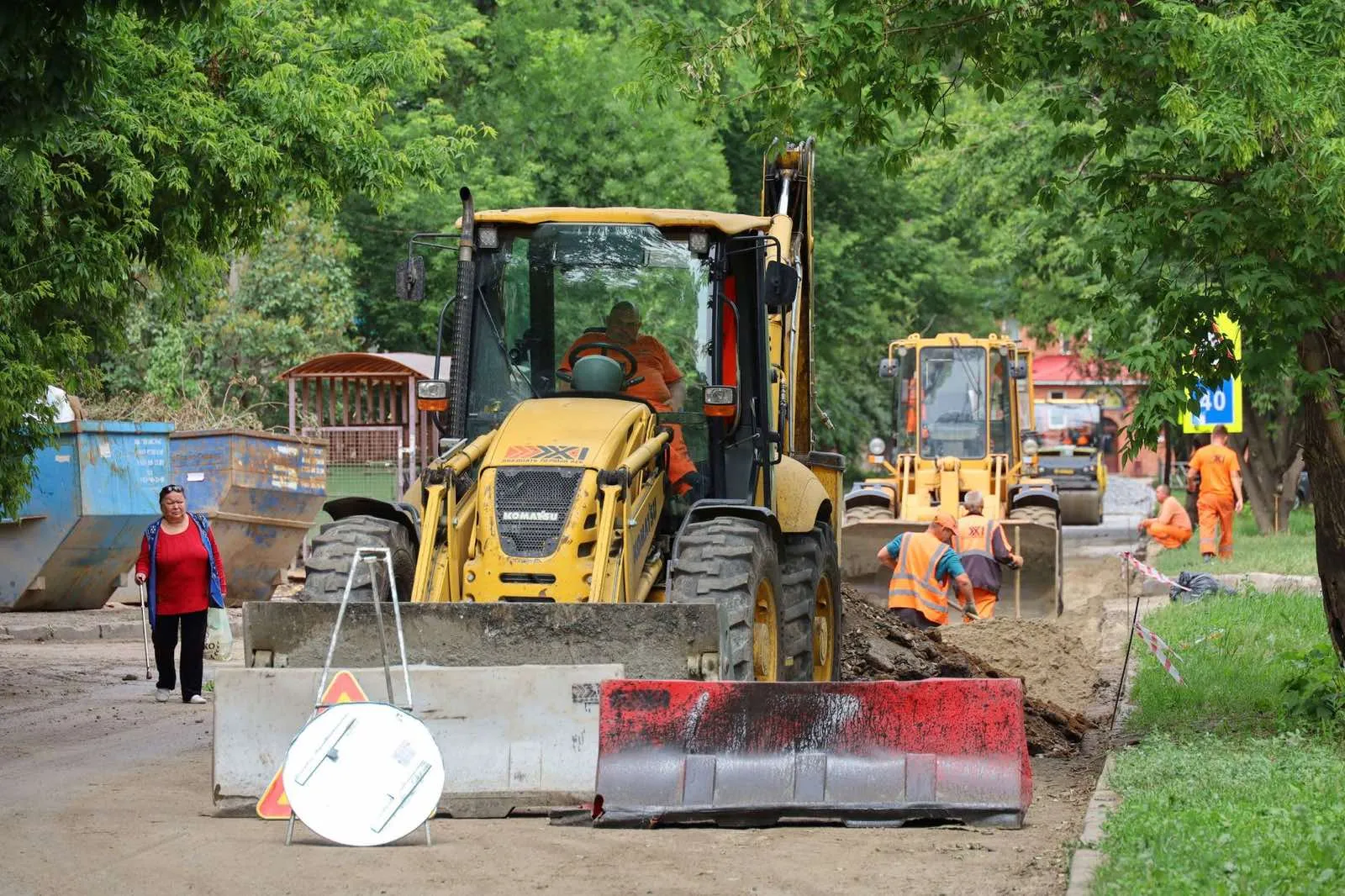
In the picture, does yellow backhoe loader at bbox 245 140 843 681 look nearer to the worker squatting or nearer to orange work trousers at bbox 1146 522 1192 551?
the worker squatting

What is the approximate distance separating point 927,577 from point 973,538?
6.44ft

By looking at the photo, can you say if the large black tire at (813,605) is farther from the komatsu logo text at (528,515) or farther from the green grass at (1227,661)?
the green grass at (1227,661)

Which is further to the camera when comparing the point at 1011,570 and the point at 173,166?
the point at 1011,570

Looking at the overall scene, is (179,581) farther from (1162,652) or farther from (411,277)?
(1162,652)

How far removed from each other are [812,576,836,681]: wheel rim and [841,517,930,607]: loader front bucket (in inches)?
410

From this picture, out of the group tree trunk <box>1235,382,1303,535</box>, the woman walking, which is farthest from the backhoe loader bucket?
tree trunk <box>1235,382,1303,535</box>

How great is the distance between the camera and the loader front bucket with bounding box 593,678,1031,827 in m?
8.52

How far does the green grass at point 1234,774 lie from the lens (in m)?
6.61

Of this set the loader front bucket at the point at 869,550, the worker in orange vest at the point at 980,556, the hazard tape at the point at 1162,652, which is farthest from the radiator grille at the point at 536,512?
the loader front bucket at the point at 869,550

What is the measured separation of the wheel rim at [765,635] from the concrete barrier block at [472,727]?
149cm

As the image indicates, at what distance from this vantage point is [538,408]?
10.2 metres

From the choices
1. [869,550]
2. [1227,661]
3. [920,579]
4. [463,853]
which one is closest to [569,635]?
[463,853]

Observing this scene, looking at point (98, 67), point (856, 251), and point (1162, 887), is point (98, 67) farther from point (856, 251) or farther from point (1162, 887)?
point (856, 251)

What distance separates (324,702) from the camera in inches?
337
